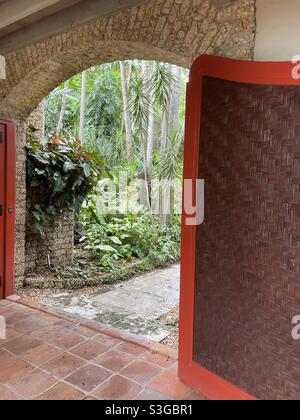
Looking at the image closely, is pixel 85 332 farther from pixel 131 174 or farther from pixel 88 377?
pixel 131 174

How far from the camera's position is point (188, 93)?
2033 mm

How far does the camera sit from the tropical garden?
4.19m

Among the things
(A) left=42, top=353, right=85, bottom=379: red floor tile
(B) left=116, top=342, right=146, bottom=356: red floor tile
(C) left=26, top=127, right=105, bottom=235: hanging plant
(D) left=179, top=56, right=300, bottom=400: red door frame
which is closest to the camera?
(D) left=179, top=56, right=300, bottom=400: red door frame

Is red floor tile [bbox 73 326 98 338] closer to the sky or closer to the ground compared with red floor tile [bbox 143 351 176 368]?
closer to the sky

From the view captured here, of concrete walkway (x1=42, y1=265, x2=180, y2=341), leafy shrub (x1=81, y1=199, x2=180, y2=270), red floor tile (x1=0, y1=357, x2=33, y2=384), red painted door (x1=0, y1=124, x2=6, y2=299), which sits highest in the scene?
red painted door (x1=0, y1=124, x2=6, y2=299)

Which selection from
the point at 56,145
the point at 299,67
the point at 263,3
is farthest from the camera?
the point at 56,145

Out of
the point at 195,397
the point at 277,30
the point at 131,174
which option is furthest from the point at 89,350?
the point at 131,174

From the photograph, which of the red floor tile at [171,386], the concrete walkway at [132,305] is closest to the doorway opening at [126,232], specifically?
the concrete walkway at [132,305]

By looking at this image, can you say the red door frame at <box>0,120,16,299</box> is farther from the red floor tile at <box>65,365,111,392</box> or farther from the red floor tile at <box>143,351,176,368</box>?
the red floor tile at <box>143,351,176,368</box>

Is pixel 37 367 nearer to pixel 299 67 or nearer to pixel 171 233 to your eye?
pixel 299 67

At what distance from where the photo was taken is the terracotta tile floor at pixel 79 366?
1999mm

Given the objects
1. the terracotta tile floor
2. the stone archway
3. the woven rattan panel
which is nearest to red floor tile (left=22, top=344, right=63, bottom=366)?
the terracotta tile floor

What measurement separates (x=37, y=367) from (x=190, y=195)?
4.98 ft

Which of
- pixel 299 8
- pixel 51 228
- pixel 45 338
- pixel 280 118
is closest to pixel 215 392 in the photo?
pixel 45 338
